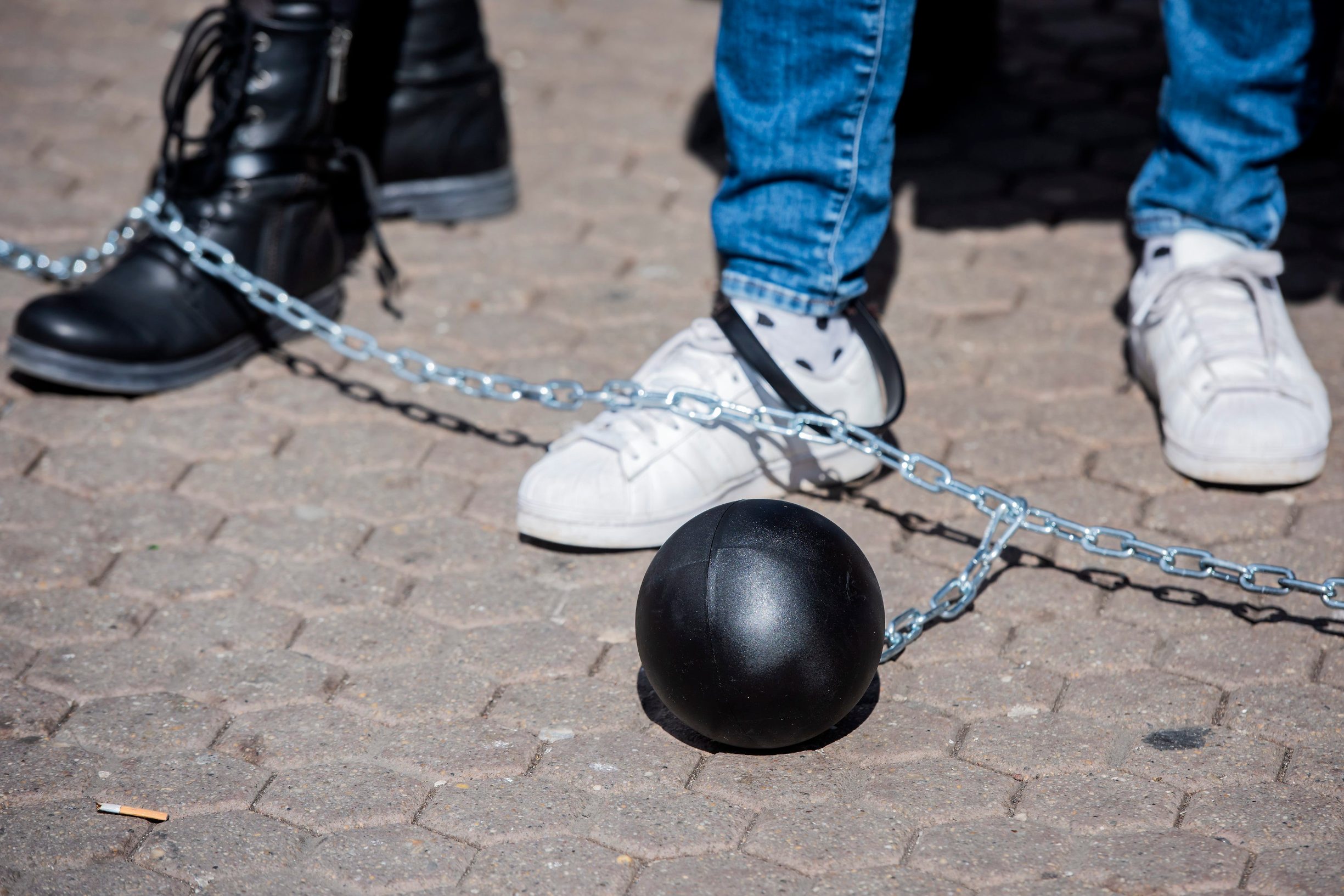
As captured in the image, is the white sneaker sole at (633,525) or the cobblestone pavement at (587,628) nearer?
the cobblestone pavement at (587,628)

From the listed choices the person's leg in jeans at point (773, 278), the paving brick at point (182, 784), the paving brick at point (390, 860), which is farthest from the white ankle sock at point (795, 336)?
the paving brick at point (182, 784)

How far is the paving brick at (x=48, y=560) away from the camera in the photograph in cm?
252

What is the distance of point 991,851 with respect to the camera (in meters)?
1.92

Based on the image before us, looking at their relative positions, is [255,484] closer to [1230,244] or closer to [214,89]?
[214,89]

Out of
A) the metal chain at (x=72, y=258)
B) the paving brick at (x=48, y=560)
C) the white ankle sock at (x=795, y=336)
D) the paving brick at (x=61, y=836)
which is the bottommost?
the paving brick at (x=61, y=836)

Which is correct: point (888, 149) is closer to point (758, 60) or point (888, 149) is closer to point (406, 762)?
point (758, 60)

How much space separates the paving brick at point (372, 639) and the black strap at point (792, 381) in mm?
764

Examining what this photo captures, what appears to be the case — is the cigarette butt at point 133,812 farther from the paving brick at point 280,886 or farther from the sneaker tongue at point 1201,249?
the sneaker tongue at point 1201,249

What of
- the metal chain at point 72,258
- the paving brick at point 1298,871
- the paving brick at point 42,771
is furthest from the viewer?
the metal chain at point 72,258

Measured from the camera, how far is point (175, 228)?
304 cm

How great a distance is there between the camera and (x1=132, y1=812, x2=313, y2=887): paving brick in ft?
6.29

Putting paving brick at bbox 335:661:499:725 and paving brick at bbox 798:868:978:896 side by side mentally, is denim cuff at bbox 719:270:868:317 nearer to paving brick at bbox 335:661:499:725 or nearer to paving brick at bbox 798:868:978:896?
paving brick at bbox 335:661:499:725

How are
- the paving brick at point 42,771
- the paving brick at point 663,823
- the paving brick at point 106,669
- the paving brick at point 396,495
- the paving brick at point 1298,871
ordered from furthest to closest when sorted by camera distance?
the paving brick at point 396,495 < the paving brick at point 106,669 < the paving brick at point 42,771 < the paving brick at point 663,823 < the paving brick at point 1298,871

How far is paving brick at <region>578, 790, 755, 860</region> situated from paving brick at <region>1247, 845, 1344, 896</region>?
0.72 metres
